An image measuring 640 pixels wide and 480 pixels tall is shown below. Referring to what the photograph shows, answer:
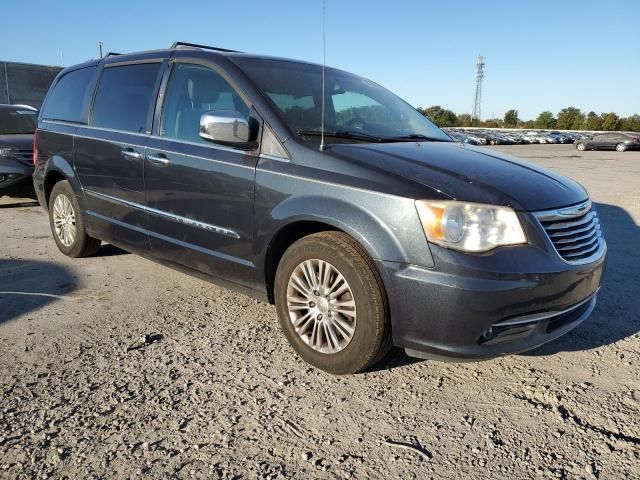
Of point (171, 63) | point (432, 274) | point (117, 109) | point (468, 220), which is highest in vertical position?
point (171, 63)

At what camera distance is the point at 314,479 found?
6.55ft

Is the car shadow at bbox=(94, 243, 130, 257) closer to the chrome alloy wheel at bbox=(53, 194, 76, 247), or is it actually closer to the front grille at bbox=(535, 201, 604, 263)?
the chrome alloy wheel at bbox=(53, 194, 76, 247)

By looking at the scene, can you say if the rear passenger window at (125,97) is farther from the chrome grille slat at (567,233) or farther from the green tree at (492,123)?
Answer: the green tree at (492,123)

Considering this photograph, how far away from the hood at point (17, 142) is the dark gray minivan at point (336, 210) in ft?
13.6

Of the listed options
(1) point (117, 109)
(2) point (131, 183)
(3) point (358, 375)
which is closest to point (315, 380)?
(3) point (358, 375)

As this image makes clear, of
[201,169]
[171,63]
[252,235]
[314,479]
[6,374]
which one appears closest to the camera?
[314,479]

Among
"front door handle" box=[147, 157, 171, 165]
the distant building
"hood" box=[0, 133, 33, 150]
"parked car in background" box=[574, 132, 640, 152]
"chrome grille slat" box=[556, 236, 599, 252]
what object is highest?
the distant building

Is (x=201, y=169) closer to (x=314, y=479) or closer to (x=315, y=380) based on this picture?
(x=315, y=380)

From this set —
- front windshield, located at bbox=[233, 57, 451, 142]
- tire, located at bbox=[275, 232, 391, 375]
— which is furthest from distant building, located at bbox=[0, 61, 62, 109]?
tire, located at bbox=[275, 232, 391, 375]

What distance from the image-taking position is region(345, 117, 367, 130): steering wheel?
3469 mm

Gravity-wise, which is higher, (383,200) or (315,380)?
(383,200)

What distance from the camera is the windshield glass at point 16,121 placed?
331 inches

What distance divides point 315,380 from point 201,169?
1.56 m

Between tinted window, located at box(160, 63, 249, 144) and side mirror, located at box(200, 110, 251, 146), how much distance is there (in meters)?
0.27
